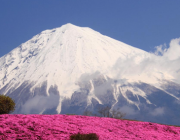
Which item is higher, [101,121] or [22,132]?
[101,121]

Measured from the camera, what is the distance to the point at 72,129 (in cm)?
2788

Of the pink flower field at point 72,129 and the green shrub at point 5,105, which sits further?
the green shrub at point 5,105

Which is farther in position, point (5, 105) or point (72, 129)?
point (5, 105)

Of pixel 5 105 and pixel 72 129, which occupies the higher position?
pixel 5 105

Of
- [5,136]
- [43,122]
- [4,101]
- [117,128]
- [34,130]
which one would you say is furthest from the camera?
[4,101]

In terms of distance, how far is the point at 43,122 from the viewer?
28609mm

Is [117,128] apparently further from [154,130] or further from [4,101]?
[4,101]

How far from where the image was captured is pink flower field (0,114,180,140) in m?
25.0

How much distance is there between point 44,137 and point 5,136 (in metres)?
3.56

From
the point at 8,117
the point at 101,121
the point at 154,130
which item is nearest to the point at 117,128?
the point at 101,121

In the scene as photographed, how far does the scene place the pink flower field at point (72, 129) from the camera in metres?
25.0

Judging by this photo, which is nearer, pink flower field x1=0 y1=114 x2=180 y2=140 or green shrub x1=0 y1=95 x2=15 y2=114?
pink flower field x1=0 y1=114 x2=180 y2=140

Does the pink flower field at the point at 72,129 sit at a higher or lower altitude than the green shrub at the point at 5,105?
lower

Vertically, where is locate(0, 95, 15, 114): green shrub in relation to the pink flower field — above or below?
above
